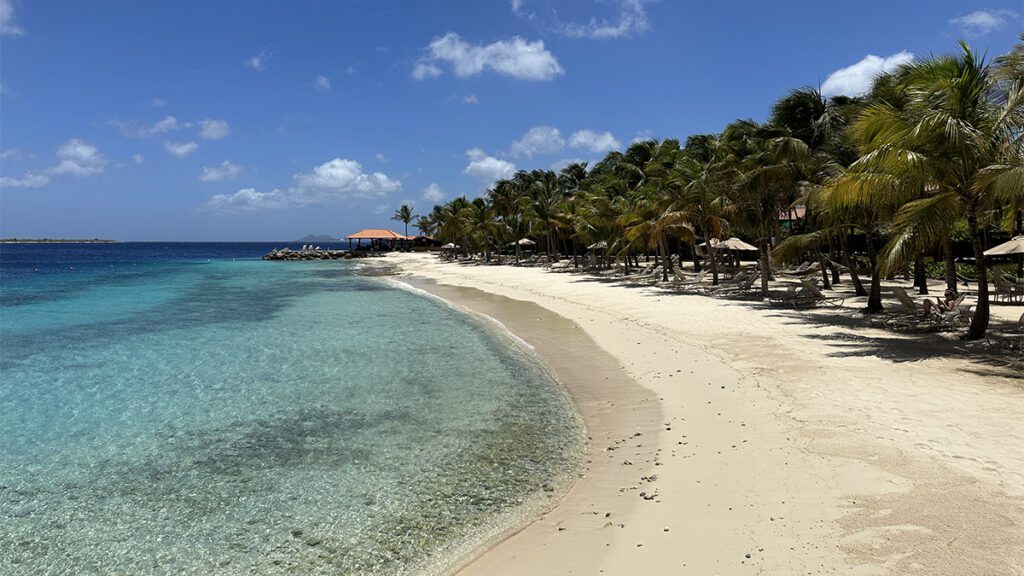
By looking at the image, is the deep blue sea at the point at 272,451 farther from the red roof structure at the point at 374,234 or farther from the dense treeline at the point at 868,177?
the red roof structure at the point at 374,234

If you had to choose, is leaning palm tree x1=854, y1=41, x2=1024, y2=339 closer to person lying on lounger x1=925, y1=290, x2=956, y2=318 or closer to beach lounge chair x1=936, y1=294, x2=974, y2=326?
beach lounge chair x1=936, y1=294, x2=974, y2=326

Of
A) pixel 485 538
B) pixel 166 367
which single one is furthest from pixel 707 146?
pixel 485 538

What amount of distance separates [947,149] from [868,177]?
1270 mm

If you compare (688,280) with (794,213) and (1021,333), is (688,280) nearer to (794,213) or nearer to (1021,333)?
(1021,333)

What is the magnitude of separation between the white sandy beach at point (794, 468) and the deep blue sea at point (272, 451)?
2.48 ft

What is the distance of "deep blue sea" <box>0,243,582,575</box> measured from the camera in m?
4.74

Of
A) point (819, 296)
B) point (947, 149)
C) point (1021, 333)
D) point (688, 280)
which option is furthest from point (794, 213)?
point (947, 149)

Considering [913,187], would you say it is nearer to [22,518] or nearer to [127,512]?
[127,512]

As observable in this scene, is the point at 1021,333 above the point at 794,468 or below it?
above

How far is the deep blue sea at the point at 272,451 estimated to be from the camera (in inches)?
187

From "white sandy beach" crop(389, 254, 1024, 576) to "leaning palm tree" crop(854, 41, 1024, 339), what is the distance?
2203 mm

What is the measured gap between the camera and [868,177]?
10.7 meters

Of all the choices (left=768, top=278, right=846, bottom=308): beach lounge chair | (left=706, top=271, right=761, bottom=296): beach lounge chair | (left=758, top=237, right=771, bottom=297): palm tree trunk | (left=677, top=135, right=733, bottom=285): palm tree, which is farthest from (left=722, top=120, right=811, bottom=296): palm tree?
(left=768, top=278, right=846, bottom=308): beach lounge chair

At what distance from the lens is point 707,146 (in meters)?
33.1
